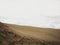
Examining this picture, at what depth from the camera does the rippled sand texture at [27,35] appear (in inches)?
30.1

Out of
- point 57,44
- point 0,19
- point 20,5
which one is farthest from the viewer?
point 20,5

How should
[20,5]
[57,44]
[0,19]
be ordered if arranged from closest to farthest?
[57,44]
[0,19]
[20,5]

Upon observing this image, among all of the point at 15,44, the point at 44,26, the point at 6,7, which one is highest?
→ the point at 6,7

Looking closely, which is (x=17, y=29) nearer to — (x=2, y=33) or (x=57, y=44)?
(x=2, y=33)

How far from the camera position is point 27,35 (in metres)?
0.79

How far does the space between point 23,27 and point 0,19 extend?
0.17 metres

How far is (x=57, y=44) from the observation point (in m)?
0.76

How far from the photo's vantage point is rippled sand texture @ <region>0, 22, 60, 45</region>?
765 millimetres

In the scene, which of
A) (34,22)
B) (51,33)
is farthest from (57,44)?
(34,22)

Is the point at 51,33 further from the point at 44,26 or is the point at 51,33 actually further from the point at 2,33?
the point at 2,33

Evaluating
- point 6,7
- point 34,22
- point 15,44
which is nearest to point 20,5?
point 6,7

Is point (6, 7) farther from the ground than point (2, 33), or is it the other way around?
point (6, 7)

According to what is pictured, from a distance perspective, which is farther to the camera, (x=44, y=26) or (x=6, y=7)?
(x=6, y=7)

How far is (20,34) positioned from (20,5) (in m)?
0.28
